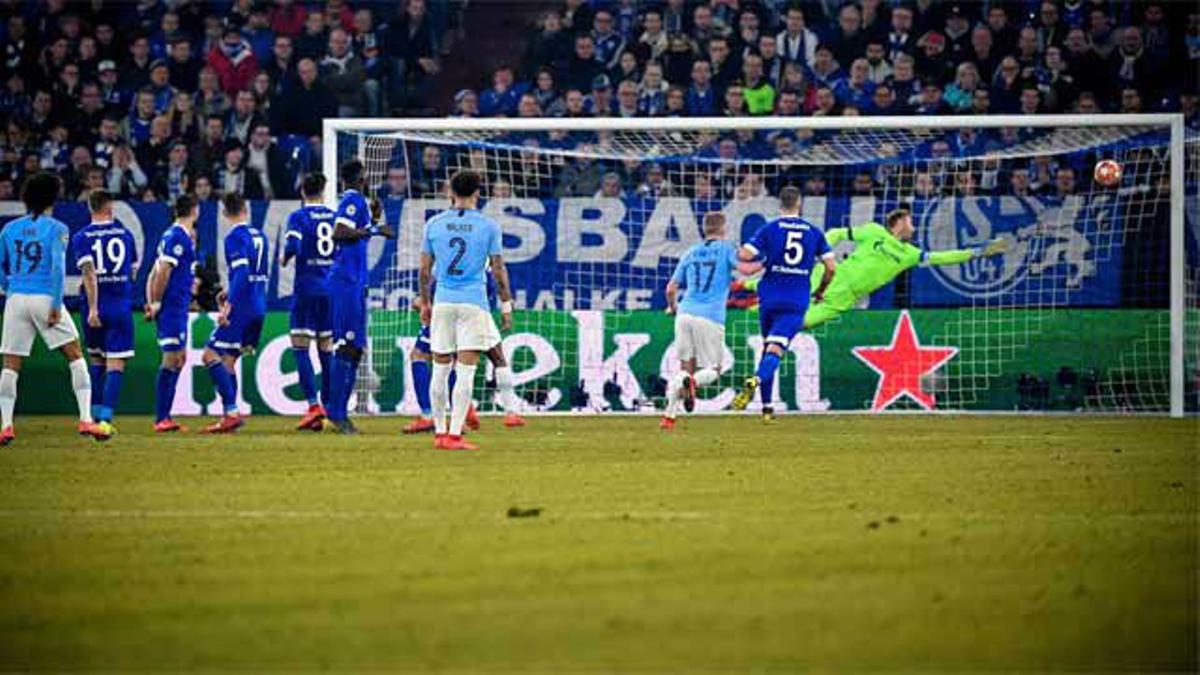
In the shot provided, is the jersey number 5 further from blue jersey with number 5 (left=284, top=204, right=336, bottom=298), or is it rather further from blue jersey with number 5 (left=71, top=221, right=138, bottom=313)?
blue jersey with number 5 (left=71, top=221, right=138, bottom=313)

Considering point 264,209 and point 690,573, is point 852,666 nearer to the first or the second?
point 690,573

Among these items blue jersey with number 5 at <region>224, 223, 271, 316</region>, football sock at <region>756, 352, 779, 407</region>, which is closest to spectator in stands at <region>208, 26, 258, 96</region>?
blue jersey with number 5 at <region>224, 223, 271, 316</region>

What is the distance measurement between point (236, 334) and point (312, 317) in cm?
90

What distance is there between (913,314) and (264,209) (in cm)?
762

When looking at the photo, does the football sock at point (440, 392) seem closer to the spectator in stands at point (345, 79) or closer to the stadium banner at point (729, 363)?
the stadium banner at point (729, 363)

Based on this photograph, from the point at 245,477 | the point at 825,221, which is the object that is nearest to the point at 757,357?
the point at 825,221

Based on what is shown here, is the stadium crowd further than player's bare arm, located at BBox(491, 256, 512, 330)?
Yes

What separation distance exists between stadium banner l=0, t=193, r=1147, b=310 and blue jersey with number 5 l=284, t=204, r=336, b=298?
4.54m

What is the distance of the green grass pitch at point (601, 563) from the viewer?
619 centimetres

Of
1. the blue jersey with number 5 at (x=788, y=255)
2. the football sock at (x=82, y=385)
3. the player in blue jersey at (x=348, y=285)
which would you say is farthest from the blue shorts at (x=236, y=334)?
the blue jersey with number 5 at (x=788, y=255)

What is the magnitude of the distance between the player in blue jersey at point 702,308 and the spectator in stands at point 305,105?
6878 millimetres

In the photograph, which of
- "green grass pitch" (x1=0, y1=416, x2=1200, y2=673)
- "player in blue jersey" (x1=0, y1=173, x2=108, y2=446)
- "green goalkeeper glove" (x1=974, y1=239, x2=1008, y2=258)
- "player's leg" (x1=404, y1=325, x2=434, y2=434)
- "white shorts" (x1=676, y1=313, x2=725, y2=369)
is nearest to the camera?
"green grass pitch" (x1=0, y1=416, x2=1200, y2=673)

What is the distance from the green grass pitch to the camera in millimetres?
6188

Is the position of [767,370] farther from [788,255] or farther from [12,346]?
[12,346]
